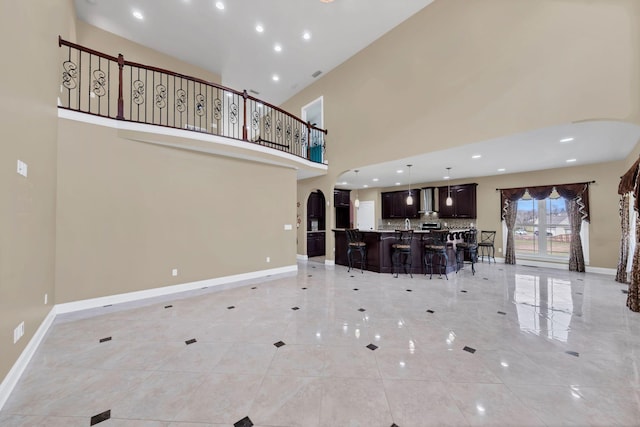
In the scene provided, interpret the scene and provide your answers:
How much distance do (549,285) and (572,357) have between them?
11.4ft

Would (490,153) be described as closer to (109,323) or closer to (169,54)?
(109,323)

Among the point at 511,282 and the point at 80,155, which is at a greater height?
the point at 80,155

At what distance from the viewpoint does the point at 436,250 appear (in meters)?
5.78

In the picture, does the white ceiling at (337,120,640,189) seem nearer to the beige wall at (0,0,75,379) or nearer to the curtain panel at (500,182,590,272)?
the curtain panel at (500,182,590,272)

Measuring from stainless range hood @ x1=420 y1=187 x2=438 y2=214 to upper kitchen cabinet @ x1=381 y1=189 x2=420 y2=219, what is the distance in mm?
228

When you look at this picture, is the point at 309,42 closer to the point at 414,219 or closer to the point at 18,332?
the point at 414,219

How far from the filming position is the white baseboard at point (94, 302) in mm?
1959

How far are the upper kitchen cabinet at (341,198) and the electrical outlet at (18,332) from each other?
28.8 ft

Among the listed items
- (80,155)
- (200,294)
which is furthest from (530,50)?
(80,155)

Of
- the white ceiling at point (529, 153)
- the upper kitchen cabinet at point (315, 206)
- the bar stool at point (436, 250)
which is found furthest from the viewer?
the upper kitchen cabinet at point (315, 206)

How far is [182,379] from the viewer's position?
81.3 inches

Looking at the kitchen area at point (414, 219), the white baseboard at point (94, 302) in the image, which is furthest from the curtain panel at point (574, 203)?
the white baseboard at point (94, 302)

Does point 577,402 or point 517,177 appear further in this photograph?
point 517,177

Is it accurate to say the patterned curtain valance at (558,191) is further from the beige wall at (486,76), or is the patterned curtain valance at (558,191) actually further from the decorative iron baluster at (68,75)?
the decorative iron baluster at (68,75)
